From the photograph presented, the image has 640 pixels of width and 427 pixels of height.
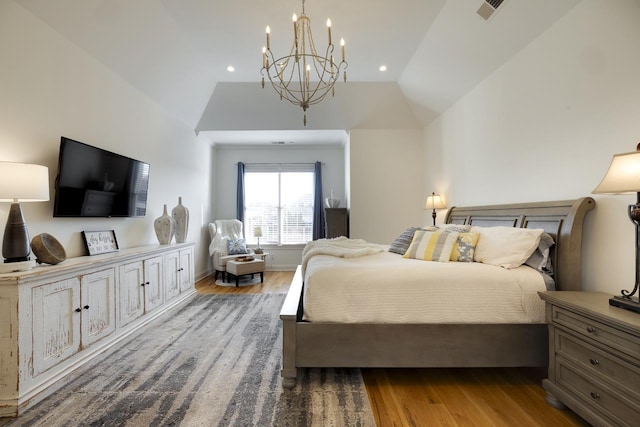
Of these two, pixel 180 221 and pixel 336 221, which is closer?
pixel 180 221

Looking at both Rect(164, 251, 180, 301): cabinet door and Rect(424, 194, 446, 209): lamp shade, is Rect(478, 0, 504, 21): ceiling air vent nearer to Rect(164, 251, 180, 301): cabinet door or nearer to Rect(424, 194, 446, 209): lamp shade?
Rect(424, 194, 446, 209): lamp shade

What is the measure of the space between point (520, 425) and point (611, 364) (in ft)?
1.94

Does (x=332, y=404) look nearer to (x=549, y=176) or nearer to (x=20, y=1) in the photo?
(x=549, y=176)

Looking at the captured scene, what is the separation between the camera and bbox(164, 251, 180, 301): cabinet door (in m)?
3.52

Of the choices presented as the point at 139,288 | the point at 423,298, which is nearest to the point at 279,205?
the point at 139,288

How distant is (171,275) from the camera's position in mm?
3639

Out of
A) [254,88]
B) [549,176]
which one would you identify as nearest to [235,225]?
[254,88]

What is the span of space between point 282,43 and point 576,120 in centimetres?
313

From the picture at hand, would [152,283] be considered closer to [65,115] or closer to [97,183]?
[97,183]

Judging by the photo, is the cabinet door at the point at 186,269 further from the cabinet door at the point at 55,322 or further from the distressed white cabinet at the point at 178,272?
the cabinet door at the point at 55,322

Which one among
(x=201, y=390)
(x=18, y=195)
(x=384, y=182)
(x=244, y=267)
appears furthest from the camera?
(x=384, y=182)

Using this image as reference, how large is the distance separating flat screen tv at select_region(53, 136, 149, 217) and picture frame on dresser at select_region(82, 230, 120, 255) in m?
0.19

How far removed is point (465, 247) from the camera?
8.16 ft

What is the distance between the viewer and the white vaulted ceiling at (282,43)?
102 inches
